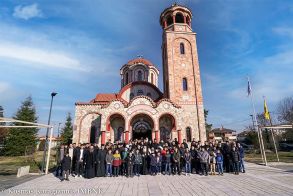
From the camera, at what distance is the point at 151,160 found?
39.0 ft

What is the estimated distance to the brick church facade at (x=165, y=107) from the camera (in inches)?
806

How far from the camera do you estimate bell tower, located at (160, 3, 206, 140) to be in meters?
23.5

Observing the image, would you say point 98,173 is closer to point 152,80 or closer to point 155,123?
point 155,123

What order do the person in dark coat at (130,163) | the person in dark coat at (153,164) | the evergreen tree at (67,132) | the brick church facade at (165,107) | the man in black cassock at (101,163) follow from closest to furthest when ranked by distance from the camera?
the person in dark coat at (130,163) < the man in black cassock at (101,163) < the person in dark coat at (153,164) < the brick church facade at (165,107) < the evergreen tree at (67,132)

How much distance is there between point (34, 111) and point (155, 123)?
27505 mm

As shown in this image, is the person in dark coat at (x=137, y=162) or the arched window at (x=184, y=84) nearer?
the person in dark coat at (x=137, y=162)

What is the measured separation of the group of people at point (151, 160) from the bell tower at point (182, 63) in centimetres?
1009

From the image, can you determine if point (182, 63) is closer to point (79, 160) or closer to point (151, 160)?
point (151, 160)

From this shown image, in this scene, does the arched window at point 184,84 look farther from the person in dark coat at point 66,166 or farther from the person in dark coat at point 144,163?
the person in dark coat at point 66,166

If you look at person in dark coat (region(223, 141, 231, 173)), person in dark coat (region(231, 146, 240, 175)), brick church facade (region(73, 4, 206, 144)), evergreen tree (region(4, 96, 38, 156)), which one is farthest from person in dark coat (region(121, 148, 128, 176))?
evergreen tree (region(4, 96, 38, 156))

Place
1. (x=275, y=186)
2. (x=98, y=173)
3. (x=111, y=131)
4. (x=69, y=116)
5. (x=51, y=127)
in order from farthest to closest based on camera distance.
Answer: (x=69, y=116) < (x=111, y=131) < (x=51, y=127) < (x=98, y=173) < (x=275, y=186)

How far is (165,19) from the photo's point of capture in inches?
1081

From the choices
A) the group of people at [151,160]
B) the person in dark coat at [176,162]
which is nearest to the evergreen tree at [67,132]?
the group of people at [151,160]

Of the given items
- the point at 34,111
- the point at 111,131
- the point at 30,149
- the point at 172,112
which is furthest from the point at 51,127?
the point at 34,111
